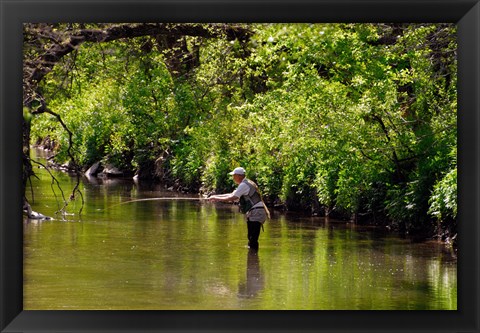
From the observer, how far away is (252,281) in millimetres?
14000

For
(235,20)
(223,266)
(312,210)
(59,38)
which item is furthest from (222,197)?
(312,210)

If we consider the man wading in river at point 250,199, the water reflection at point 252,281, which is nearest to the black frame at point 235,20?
the water reflection at point 252,281

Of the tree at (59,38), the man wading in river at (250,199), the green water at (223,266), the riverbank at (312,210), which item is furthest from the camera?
the riverbank at (312,210)

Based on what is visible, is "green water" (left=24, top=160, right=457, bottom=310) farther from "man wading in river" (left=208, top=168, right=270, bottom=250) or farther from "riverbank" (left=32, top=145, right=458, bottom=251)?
"man wading in river" (left=208, top=168, right=270, bottom=250)

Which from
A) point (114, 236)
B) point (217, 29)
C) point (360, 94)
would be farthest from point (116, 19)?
point (217, 29)

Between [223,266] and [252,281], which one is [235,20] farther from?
[223,266]

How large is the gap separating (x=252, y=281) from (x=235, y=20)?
6.10 m

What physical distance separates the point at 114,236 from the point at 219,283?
6.19 metres

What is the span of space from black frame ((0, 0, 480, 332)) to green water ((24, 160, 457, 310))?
358cm

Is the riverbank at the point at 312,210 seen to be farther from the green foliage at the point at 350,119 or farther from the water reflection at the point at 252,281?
the water reflection at the point at 252,281

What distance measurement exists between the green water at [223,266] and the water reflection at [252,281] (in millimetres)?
15

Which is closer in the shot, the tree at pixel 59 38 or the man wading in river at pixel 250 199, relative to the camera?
the tree at pixel 59 38

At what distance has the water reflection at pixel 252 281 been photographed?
512 inches

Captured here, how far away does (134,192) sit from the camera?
3127 centimetres
